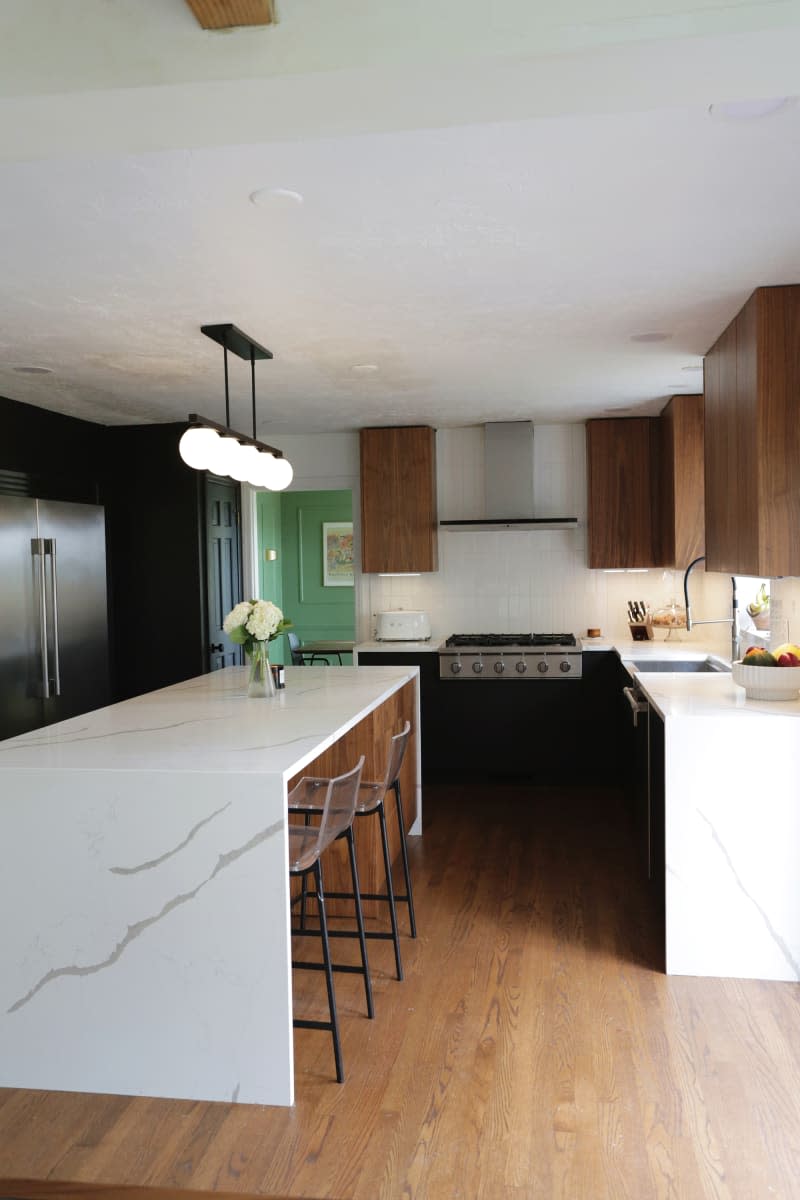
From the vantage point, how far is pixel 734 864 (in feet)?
10.9

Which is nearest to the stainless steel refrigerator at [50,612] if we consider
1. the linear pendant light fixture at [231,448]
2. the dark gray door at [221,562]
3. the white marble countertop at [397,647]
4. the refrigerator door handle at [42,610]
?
the refrigerator door handle at [42,610]

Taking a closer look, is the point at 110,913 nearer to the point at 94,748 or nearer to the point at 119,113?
the point at 94,748

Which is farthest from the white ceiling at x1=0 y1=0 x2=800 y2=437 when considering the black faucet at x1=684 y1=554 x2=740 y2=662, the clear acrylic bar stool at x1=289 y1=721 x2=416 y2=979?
the clear acrylic bar stool at x1=289 y1=721 x2=416 y2=979

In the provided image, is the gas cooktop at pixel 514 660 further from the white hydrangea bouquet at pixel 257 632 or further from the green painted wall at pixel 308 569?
the green painted wall at pixel 308 569

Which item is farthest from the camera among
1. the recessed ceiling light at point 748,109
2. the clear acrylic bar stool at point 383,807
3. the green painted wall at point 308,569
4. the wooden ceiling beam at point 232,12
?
the green painted wall at point 308,569

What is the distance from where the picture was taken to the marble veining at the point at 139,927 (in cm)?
252

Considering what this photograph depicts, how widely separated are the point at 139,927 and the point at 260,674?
1.45 m

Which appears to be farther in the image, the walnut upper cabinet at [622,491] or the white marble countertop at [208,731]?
the walnut upper cabinet at [622,491]

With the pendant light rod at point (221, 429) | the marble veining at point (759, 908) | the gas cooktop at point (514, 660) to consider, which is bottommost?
the marble veining at point (759, 908)

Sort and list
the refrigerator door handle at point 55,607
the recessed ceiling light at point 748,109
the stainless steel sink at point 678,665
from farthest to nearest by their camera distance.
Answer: the refrigerator door handle at point 55,607 → the stainless steel sink at point 678,665 → the recessed ceiling light at point 748,109

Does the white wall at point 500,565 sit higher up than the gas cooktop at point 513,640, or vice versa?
the white wall at point 500,565

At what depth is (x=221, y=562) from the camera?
6723 millimetres

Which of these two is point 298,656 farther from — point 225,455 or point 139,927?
point 139,927

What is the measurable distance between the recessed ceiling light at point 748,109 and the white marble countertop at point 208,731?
6.07 feet
